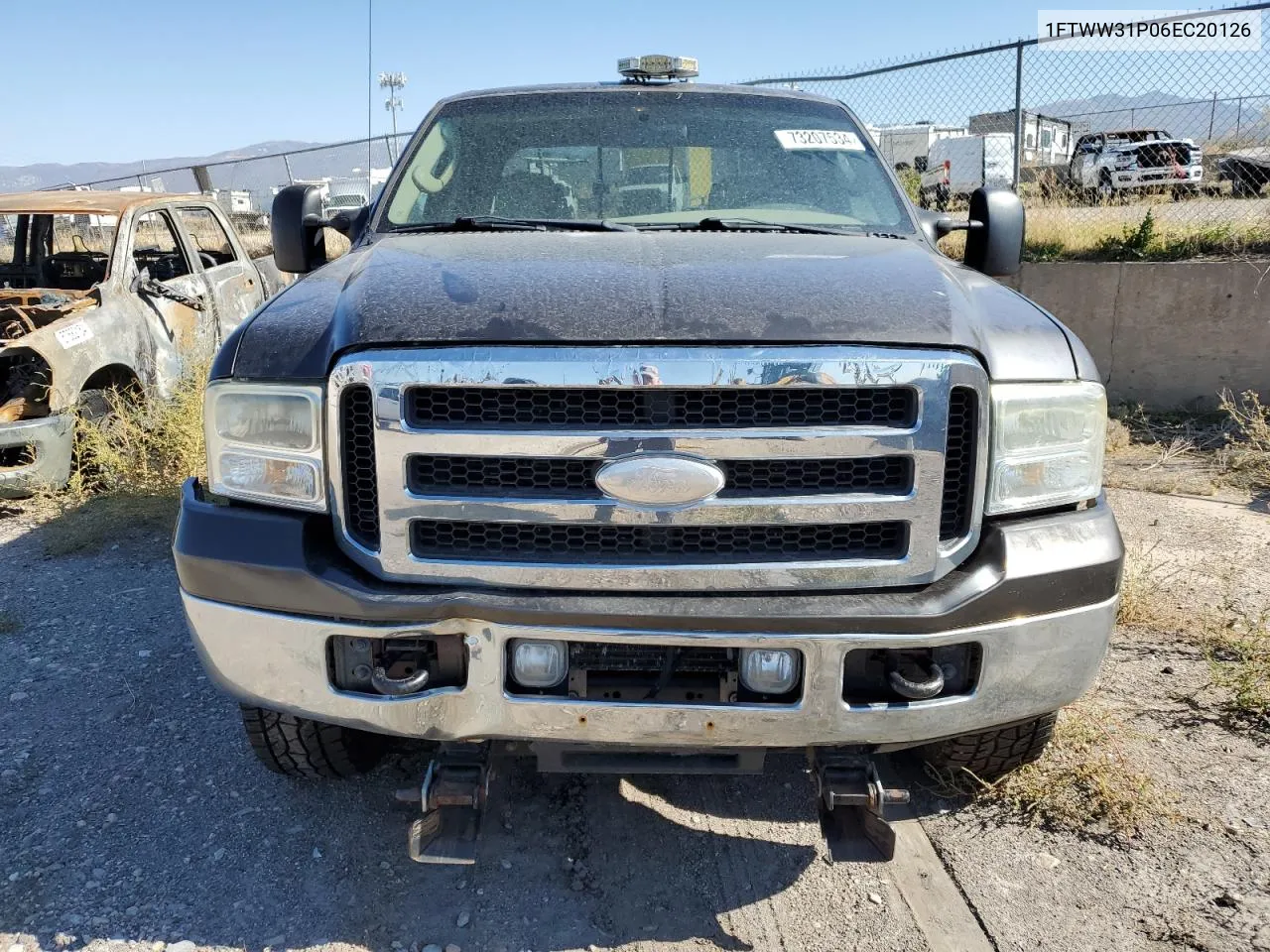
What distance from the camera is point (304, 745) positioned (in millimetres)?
2742

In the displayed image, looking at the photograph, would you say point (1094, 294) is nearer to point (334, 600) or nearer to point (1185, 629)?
point (1185, 629)

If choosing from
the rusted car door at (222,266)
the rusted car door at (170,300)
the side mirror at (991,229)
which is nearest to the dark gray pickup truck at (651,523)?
the side mirror at (991,229)

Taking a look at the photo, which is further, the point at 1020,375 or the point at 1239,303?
the point at 1239,303

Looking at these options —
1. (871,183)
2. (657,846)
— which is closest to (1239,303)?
(871,183)

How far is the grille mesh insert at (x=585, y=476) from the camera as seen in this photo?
2.15 meters

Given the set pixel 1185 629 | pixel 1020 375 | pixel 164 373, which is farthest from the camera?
pixel 164 373

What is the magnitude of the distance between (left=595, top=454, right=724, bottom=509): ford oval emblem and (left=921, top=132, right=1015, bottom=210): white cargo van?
5.76 meters

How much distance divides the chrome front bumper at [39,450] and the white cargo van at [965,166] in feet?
20.3

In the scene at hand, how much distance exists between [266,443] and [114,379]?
4770mm

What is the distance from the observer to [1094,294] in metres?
7.66

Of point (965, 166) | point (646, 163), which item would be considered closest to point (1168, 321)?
point (965, 166)

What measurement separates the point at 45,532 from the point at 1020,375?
17.3ft

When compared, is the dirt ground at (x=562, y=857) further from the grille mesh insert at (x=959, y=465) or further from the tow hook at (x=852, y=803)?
the grille mesh insert at (x=959, y=465)

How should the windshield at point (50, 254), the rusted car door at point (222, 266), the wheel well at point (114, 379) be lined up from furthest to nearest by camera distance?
the rusted car door at point (222, 266), the windshield at point (50, 254), the wheel well at point (114, 379)
